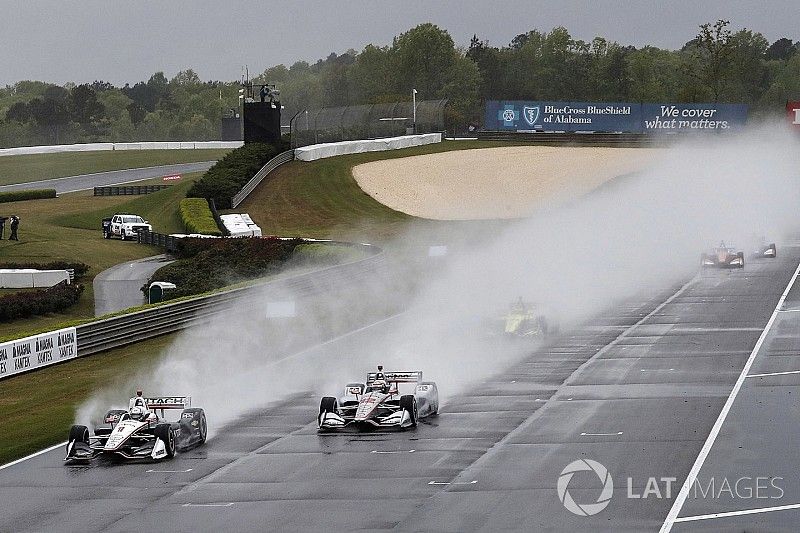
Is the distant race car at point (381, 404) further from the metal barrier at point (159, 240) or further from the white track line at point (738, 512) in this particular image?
the metal barrier at point (159, 240)

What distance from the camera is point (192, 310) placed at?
42375 mm

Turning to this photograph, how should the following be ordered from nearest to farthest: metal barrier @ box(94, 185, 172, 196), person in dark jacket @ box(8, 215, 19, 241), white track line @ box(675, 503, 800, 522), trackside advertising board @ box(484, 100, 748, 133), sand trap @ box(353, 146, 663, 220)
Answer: white track line @ box(675, 503, 800, 522), person in dark jacket @ box(8, 215, 19, 241), sand trap @ box(353, 146, 663, 220), metal barrier @ box(94, 185, 172, 196), trackside advertising board @ box(484, 100, 748, 133)

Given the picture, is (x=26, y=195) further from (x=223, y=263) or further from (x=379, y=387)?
(x=379, y=387)

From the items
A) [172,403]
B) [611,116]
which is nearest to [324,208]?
[611,116]

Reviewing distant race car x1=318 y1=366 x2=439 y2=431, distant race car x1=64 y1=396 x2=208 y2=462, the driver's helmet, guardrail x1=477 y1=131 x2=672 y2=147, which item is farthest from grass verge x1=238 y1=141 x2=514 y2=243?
distant race car x1=64 y1=396 x2=208 y2=462

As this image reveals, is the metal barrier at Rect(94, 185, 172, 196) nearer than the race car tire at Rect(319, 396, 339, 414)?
No

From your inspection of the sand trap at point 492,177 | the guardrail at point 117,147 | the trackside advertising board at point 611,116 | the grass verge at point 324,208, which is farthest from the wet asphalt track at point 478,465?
the guardrail at point 117,147

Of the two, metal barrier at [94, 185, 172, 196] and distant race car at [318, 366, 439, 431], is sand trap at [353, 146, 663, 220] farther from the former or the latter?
distant race car at [318, 366, 439, 431]

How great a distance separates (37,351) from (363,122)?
7134cm

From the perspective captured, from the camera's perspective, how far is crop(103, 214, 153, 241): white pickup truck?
7338 centimetres

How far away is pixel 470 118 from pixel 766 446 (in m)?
172

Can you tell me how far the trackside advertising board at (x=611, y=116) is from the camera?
4018 inches

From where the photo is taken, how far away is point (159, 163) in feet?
418

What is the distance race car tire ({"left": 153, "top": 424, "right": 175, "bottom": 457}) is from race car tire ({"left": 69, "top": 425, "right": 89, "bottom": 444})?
4.52 ft
